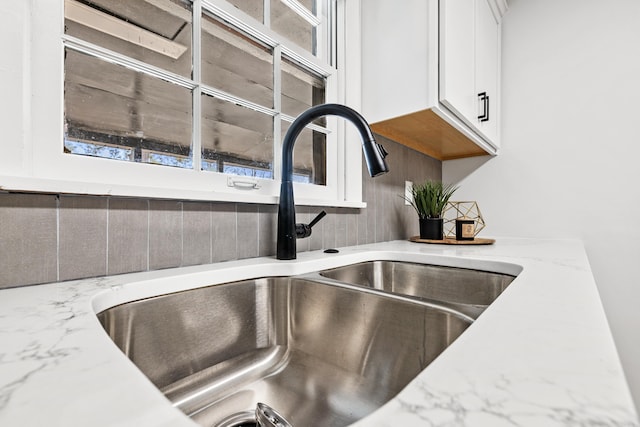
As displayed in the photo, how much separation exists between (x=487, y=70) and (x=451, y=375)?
172 cm

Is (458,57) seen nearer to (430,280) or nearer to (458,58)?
(458,58)

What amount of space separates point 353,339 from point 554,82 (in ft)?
6.04

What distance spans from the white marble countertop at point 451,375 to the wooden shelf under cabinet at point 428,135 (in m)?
0.89

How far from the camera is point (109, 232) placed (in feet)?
2.06

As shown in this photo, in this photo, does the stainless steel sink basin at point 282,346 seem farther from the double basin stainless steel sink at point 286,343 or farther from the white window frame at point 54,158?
the white window frame at point 54,158

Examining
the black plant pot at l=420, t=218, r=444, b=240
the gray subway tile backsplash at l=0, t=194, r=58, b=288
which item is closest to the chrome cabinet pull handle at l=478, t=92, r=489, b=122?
the black plant pot at l=420, t=218, r=444, b=240

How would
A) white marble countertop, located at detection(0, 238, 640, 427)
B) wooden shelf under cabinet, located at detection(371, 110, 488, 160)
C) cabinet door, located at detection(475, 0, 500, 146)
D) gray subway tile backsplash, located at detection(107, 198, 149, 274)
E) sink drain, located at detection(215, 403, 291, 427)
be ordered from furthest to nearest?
1. cabinet door, located at detection(475, 0, 500, 146)
2. wooden shelf under cabinet, located at detection(371, 110, 488, 160)
3. gray subway tile backsplash, located at detection(107, 198, 149, 274)
4. sink drain, located at detection(215, 403, 291, 427)
5. white marble countertop, located at detection(0, 238, 640, 427)

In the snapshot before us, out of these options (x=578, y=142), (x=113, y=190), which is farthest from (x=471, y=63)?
(x=113, y=190)

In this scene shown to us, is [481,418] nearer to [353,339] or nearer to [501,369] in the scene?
[501,369]

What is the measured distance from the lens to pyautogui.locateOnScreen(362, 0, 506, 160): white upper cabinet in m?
1.07

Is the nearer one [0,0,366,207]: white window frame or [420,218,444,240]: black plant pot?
[0,0,366,207]: white window frame

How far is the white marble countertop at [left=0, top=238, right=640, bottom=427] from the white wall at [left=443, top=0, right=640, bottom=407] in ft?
4.77

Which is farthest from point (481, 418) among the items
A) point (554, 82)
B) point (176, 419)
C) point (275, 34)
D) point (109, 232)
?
point (554, 82)

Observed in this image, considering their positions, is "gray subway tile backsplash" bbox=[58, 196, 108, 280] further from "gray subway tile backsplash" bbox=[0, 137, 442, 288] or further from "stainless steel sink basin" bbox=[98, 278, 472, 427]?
"stainless steel sink basin" bbox=[98, 278, 472, 427]
